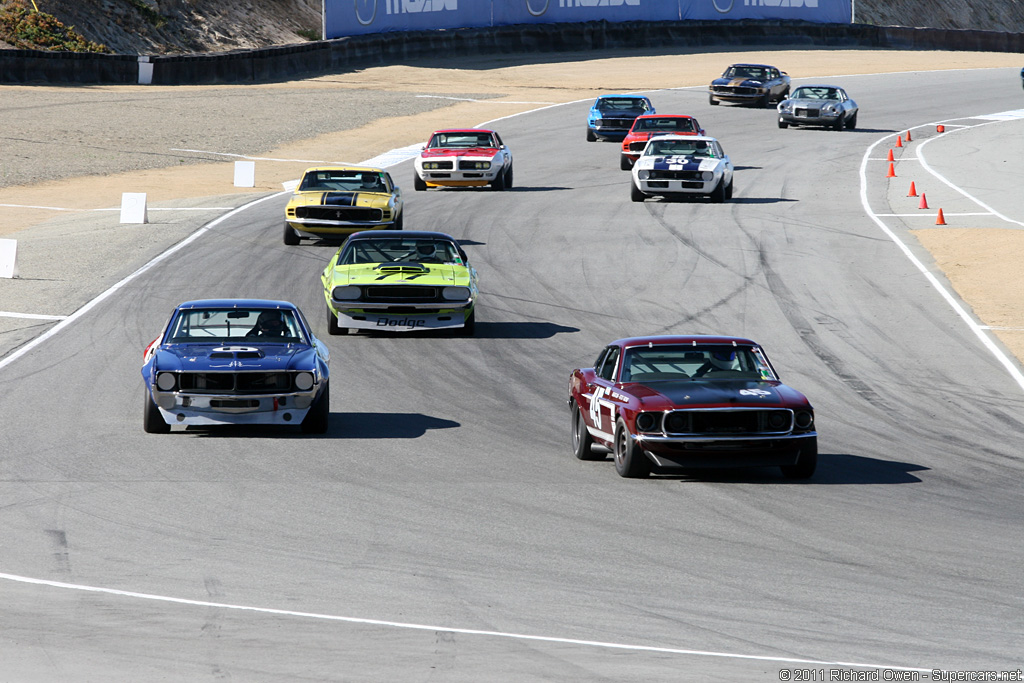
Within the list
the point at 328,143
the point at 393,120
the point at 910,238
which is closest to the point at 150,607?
the point at 910,238

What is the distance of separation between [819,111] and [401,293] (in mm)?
29486

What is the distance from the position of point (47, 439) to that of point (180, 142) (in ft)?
102

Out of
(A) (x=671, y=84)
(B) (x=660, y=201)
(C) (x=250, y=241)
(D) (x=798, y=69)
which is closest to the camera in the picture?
(C) (x=250, y=241)

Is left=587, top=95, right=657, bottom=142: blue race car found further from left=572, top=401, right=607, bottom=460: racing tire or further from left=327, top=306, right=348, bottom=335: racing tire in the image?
left=572, top=401, right=607, bottom=460: racing tire

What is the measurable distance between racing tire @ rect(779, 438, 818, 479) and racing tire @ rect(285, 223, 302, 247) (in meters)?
15.2

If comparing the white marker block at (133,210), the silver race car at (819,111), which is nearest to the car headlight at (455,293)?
the white marker block at (133,210)

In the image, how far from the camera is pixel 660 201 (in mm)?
31531

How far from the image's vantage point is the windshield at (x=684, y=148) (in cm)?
3039

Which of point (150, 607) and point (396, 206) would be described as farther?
→ point (396, 206)

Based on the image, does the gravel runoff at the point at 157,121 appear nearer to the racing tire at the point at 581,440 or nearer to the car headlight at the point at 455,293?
the car headlight at the point at 455,293

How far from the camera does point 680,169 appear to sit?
30203mm

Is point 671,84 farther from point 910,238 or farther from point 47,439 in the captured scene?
point 47,439

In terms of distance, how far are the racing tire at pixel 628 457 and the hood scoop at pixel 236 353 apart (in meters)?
3.62

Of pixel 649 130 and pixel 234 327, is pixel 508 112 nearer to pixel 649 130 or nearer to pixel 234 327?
pixel 649 130
